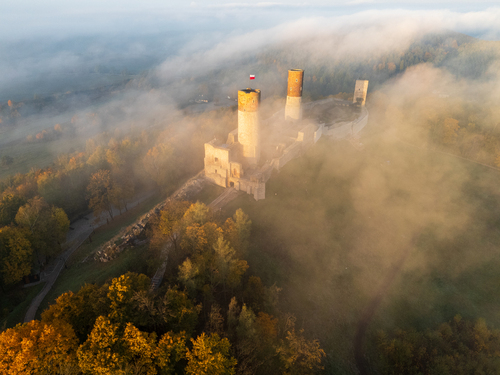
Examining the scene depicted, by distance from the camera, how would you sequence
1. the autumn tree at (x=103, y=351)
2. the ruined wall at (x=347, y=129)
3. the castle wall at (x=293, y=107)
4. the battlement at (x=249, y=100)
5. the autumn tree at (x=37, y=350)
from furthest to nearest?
the ruined wall at (x=347, y=129), the castle wall at (x=293, y=107), the battlement at (x=249, y=100), the autumn tree at (x=103, y=351), the autumn tree at (x=37, y=350)

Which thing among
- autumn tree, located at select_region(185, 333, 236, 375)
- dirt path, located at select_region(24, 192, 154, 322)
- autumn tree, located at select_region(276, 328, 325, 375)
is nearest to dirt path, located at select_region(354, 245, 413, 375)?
autumn tree, located at select_region(276, 328, 325, 375)

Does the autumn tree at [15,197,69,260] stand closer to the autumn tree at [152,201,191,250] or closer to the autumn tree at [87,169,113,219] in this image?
the autumn tree at [87,169,113,219]

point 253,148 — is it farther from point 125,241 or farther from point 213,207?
point 125,241

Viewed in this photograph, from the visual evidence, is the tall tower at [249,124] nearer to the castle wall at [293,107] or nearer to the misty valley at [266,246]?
the misty valley at [266,246]

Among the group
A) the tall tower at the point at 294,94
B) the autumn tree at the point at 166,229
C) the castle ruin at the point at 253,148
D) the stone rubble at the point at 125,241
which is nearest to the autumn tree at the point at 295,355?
the autumn tree at the point at 166,229

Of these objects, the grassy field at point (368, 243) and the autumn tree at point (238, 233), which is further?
the grassy field at point (368, 243)
